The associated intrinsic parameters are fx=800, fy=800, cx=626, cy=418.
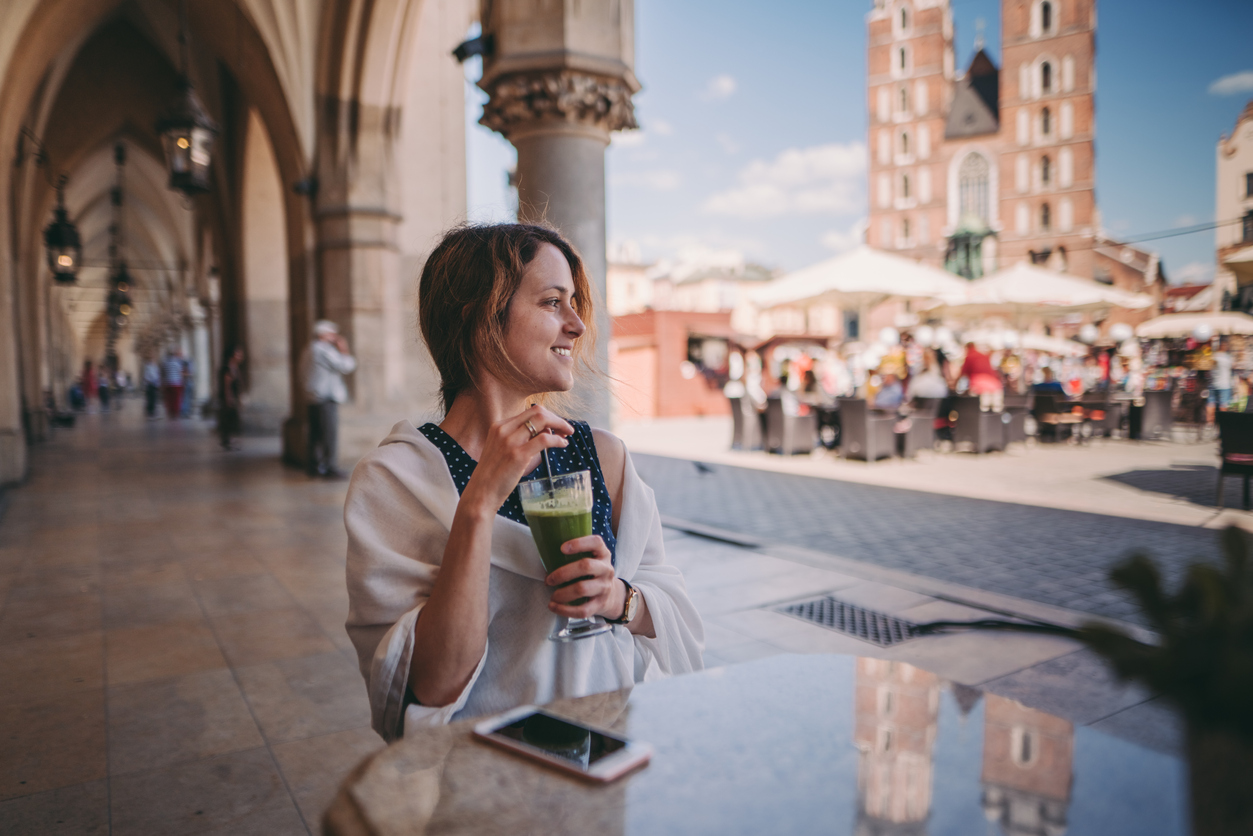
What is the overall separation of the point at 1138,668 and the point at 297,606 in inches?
167

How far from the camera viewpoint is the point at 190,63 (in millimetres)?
13555

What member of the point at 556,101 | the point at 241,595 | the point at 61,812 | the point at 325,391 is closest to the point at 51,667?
the point at 241,595

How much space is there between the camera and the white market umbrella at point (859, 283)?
12328mm

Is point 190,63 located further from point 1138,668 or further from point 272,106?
Result: point 1138,668

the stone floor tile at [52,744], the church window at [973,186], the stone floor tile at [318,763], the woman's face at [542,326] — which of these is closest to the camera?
the woman's face at [542,326]

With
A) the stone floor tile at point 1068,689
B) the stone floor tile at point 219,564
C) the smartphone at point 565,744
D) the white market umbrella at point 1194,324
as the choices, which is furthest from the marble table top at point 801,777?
the white market umbrella at point 1194,324

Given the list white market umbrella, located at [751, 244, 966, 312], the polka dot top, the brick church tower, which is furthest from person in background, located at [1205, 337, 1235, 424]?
the brick church tower

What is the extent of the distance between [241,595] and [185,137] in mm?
5059

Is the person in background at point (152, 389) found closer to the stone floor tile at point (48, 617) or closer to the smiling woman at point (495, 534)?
the stone floor tile at point (48, 617)

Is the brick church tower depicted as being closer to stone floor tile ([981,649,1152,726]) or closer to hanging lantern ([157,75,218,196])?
hanging lantern ([157,75,218,196])

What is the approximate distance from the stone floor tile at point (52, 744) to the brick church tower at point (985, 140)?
5534 centimetres

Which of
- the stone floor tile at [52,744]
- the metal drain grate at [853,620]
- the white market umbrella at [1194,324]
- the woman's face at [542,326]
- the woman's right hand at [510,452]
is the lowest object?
the metal drain grate at [853,620]

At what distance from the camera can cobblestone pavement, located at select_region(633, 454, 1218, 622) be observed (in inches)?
184

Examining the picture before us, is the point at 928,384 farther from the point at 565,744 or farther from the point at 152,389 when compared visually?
the point at 152,389
